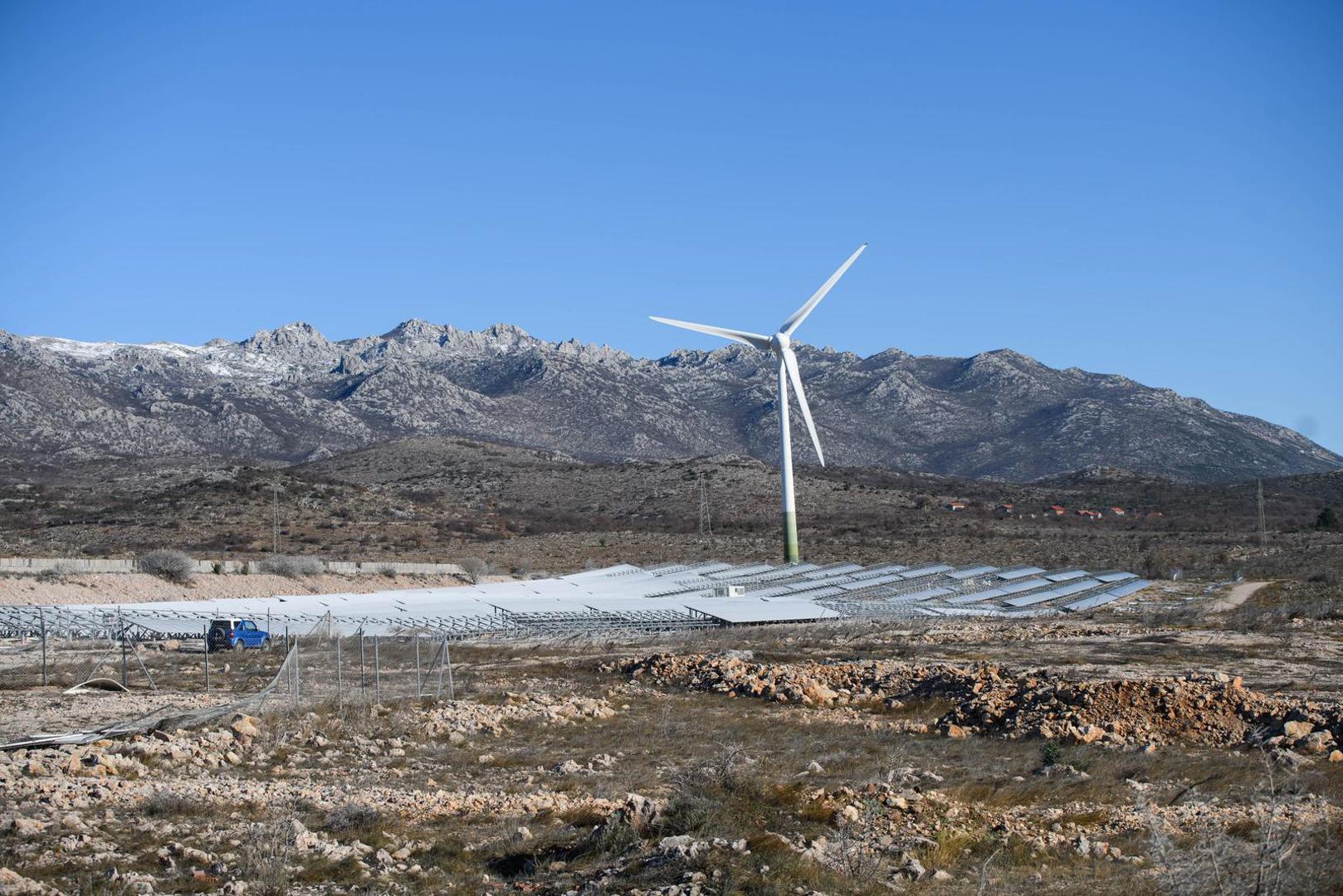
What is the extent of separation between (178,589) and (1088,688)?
42945 millimetres

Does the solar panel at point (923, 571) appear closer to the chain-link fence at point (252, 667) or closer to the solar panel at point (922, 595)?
the solar panel at point (922, 595)

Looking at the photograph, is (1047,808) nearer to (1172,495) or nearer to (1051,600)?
(1051,600)

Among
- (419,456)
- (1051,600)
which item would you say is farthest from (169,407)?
(1051,600)

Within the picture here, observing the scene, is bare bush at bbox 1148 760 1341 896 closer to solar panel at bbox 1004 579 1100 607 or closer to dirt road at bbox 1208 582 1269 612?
dirt road at bbox 1208 582 1269 612

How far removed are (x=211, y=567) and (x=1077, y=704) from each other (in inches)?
1839

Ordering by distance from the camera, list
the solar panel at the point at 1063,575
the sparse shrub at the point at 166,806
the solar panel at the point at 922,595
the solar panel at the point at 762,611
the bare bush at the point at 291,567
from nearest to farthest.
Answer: the sparse shrub at the point at 166,806
the solar panel at the point at 762,611
the solar panel at the point at 922,595
the solar panel at the point at 1063,575
the bare bush at the point at 291,567

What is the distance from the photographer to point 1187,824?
13.3 metres

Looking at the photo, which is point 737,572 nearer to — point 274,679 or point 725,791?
point 274,679

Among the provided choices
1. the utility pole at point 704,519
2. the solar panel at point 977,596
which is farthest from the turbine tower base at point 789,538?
the utility pole at point 704,519

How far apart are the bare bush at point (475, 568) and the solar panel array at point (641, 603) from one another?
6.18 m

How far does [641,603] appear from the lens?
160 ft

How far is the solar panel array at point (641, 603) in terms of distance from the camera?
1601 inches

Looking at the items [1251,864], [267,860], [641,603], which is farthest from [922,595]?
[267,860]

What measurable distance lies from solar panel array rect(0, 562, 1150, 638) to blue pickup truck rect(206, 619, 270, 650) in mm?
2092
